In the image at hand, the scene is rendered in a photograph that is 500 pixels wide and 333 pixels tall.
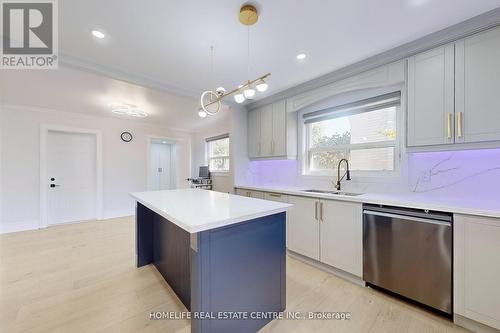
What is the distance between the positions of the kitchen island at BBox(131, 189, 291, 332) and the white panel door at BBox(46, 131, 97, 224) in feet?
13.1

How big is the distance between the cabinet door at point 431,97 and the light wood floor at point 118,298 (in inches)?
62.2

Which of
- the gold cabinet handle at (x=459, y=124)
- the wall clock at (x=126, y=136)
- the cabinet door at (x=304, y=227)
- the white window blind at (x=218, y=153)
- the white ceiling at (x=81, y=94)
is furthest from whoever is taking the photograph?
the white window blind at (x=218, y=153)

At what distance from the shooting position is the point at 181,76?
2.72 meters

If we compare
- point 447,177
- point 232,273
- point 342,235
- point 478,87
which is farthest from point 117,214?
point 478,87

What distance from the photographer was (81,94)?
10.7 ft

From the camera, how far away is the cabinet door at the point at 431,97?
5.83ft

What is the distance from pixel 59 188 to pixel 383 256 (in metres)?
5.91

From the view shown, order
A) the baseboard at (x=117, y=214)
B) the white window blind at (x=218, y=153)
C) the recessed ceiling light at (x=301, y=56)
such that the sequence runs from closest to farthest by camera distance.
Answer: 1. the recessed ceiling light at (x=301, y=56)
2. the baseboard at (x=117, y=214)
3. the white window blind at (x=218, y=153)

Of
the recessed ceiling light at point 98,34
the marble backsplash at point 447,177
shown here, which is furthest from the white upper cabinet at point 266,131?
the recessed ceiling light at point 98,34

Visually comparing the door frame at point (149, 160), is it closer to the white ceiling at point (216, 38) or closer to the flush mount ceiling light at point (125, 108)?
the flush mount ceiling light at point (125, 108)

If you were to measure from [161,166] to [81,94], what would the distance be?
3487 mm

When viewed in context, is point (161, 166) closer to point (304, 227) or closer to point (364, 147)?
point (304, 227)

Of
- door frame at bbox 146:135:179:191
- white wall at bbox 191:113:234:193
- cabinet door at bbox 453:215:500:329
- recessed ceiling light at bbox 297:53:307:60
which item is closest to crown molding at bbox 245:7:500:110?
recessed ceiling light at bbox 297:53:307:60

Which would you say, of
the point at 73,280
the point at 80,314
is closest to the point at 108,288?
the point at 80,314
